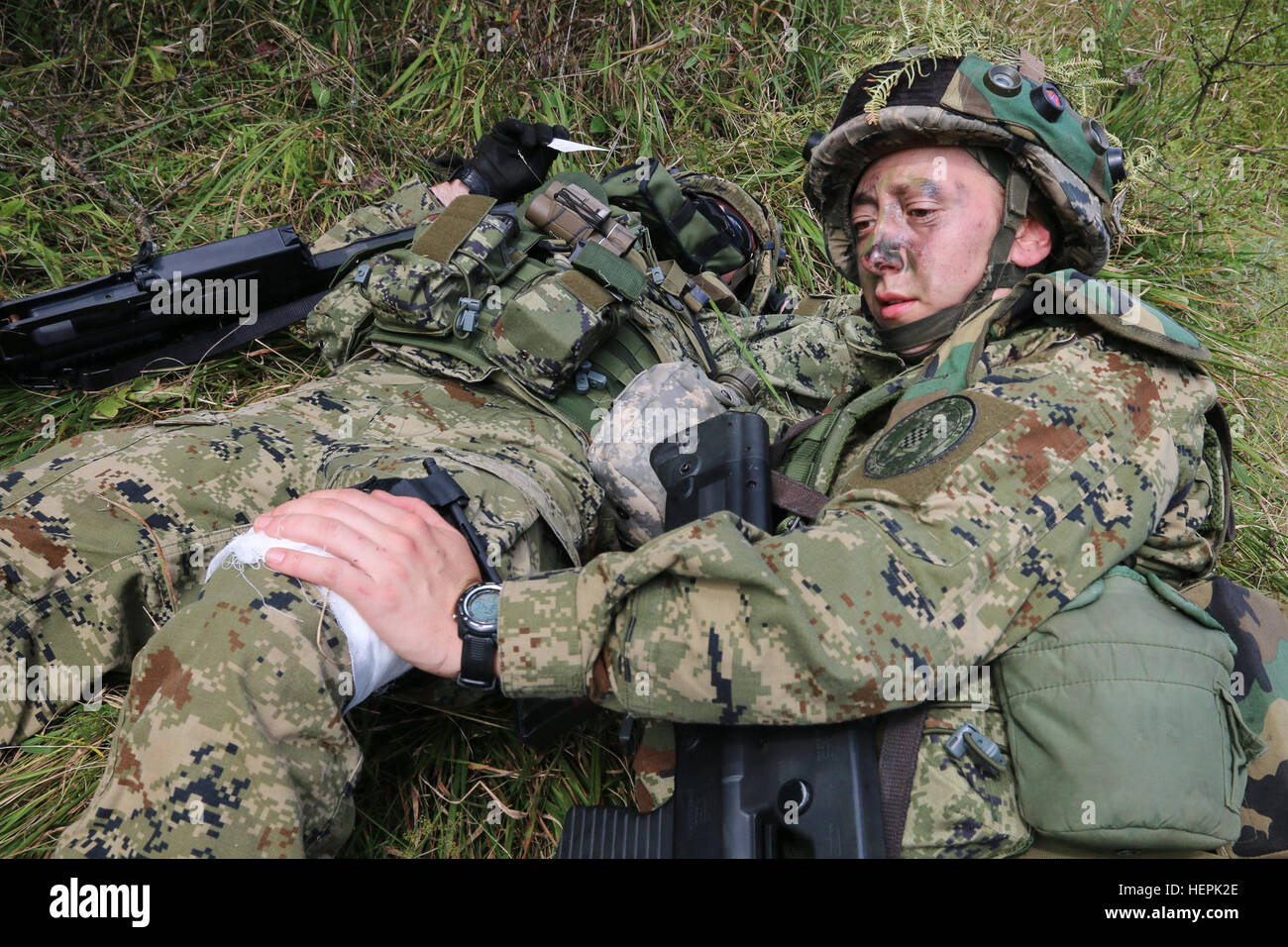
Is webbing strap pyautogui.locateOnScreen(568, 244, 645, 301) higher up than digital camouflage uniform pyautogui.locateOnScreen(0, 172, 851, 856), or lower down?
higher up

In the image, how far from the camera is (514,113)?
15.0 feet

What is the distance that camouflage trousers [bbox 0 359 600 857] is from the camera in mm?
1740

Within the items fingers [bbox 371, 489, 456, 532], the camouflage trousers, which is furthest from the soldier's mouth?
fingers [bbox 371, 489, 456, 532]

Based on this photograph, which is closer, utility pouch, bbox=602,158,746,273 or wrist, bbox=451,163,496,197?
utility pouch, bbox=602,158,746,273

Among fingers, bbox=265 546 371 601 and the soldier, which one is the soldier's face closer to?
the soldier

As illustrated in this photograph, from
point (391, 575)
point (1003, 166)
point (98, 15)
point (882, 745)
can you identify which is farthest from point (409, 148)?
point (882, 745)

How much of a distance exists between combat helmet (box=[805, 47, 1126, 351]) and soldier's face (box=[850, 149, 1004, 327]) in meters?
0.03

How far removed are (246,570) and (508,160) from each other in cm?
247

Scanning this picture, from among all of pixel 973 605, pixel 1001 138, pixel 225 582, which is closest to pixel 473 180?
pixel 1001 138

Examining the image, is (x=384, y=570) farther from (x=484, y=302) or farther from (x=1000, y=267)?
(x=1000, y=267)

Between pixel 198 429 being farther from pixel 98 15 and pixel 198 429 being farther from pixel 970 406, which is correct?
pixel 98 15

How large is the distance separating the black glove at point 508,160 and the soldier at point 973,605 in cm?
217

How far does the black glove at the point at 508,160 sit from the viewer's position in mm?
3852

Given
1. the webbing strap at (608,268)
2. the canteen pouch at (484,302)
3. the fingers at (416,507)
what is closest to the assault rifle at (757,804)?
the fingers at (416,507)
